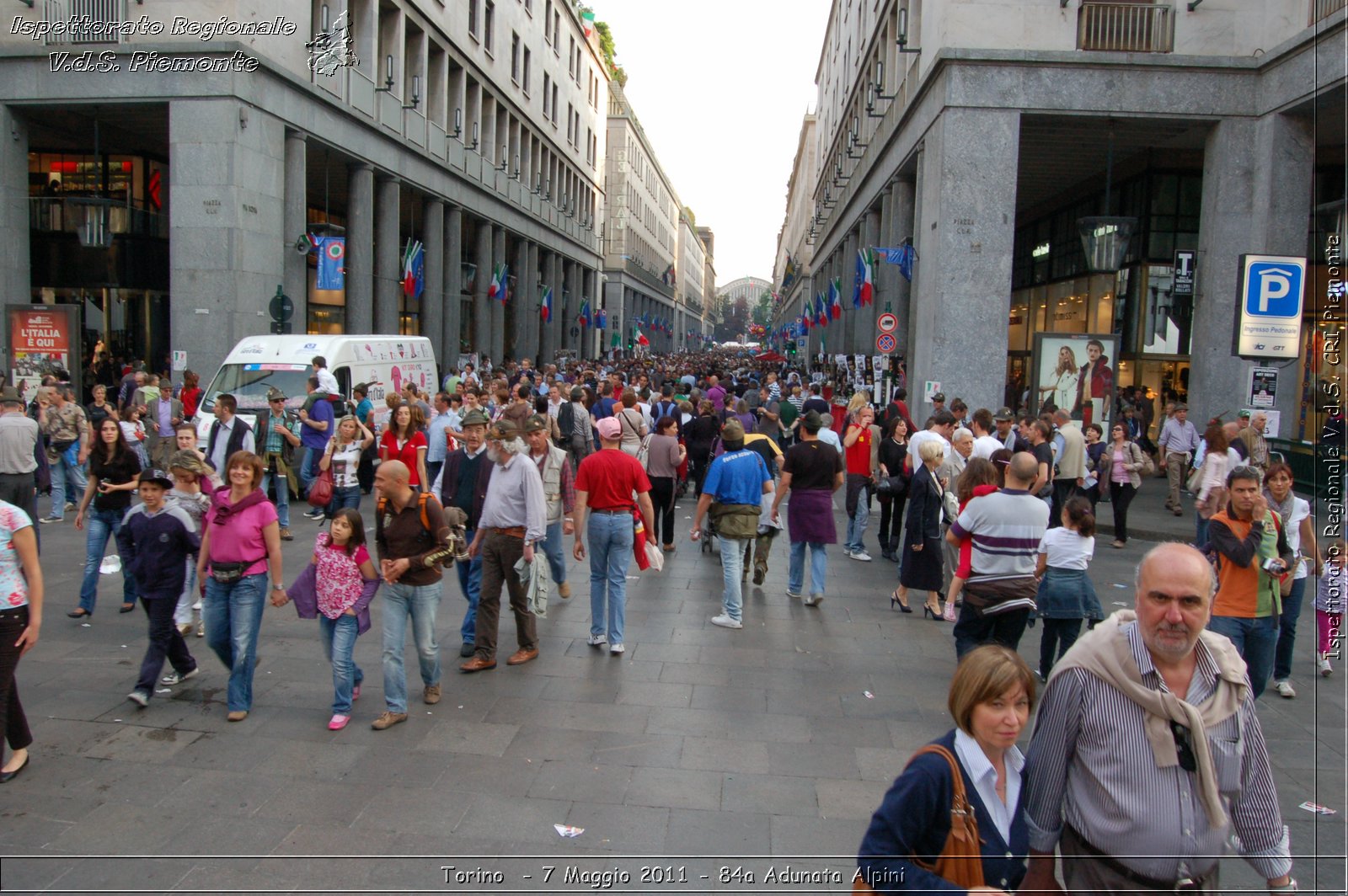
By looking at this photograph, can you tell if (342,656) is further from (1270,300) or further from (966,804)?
(1270,300)

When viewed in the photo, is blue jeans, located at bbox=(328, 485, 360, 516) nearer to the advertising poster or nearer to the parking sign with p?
the parking sign with p

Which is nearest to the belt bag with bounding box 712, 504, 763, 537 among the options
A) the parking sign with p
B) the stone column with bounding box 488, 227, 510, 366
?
the parking sign with p

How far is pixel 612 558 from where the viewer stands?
7.59 meters

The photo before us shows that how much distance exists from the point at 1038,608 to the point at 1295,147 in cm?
1550

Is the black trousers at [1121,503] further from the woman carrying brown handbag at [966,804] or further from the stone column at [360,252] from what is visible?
the stone column at [360,252]

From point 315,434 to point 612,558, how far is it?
7.32m

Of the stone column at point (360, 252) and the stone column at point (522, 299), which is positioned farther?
the stone column at point (522, 299)

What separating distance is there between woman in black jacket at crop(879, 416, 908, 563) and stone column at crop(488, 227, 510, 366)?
2897 centimetres

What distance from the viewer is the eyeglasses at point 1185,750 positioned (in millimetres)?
2682

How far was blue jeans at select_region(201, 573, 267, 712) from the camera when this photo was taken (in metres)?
6.07

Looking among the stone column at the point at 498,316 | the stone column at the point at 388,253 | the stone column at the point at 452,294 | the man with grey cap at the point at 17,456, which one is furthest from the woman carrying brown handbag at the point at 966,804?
the stone column at the point at 498,316

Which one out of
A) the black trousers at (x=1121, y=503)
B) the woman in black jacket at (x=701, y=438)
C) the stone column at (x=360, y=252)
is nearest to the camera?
the black trousers at (x=1121, y=503)

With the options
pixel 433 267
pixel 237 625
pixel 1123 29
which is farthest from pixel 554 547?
pixel 433 267

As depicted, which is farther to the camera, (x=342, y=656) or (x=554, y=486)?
(x=554, y=486)
